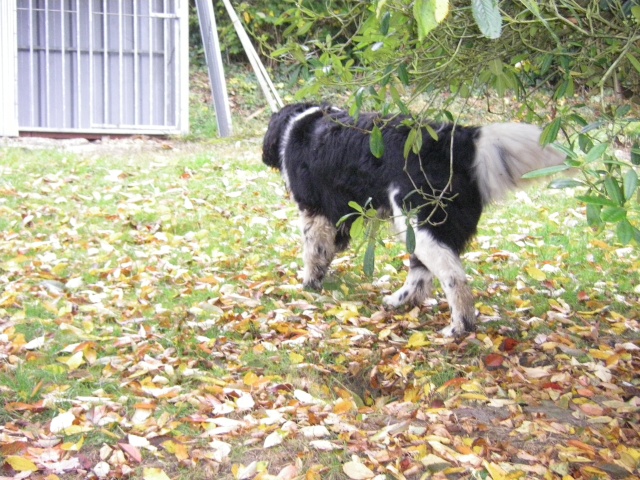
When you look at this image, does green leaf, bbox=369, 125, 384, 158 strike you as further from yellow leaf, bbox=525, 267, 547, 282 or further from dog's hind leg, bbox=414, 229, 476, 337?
yellow leaf, bbox=525, 267, 547, 282

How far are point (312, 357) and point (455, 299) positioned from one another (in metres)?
0.93

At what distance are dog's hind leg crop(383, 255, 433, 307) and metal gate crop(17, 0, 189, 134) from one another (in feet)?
22.7

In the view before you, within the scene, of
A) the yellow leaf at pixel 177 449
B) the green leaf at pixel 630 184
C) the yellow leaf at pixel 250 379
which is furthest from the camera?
the yellow leaf at pixel 250 379

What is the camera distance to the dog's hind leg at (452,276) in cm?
470

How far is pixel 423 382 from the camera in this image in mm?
4164

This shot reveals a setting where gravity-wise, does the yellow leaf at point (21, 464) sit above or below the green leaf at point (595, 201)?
below

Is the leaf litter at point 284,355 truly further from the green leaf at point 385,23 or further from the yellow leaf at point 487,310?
the green leaf at point 385,23

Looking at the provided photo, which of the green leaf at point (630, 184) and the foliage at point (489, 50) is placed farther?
the foliage at point (489, 50)

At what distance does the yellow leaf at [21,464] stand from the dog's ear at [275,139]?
11.2ft

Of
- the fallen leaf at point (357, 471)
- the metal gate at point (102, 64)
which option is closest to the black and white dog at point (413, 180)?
the fallen leaf at point (357, 471)

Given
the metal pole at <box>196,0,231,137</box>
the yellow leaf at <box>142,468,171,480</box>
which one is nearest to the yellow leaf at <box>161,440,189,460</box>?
the yellow leaf at <box>142,468,171,480</box>

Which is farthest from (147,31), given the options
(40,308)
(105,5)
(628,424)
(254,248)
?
(628,424)

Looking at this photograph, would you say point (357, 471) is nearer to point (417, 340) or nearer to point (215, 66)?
point (417, 340)

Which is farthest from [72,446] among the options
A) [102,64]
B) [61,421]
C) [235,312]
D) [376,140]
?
[102,64]
